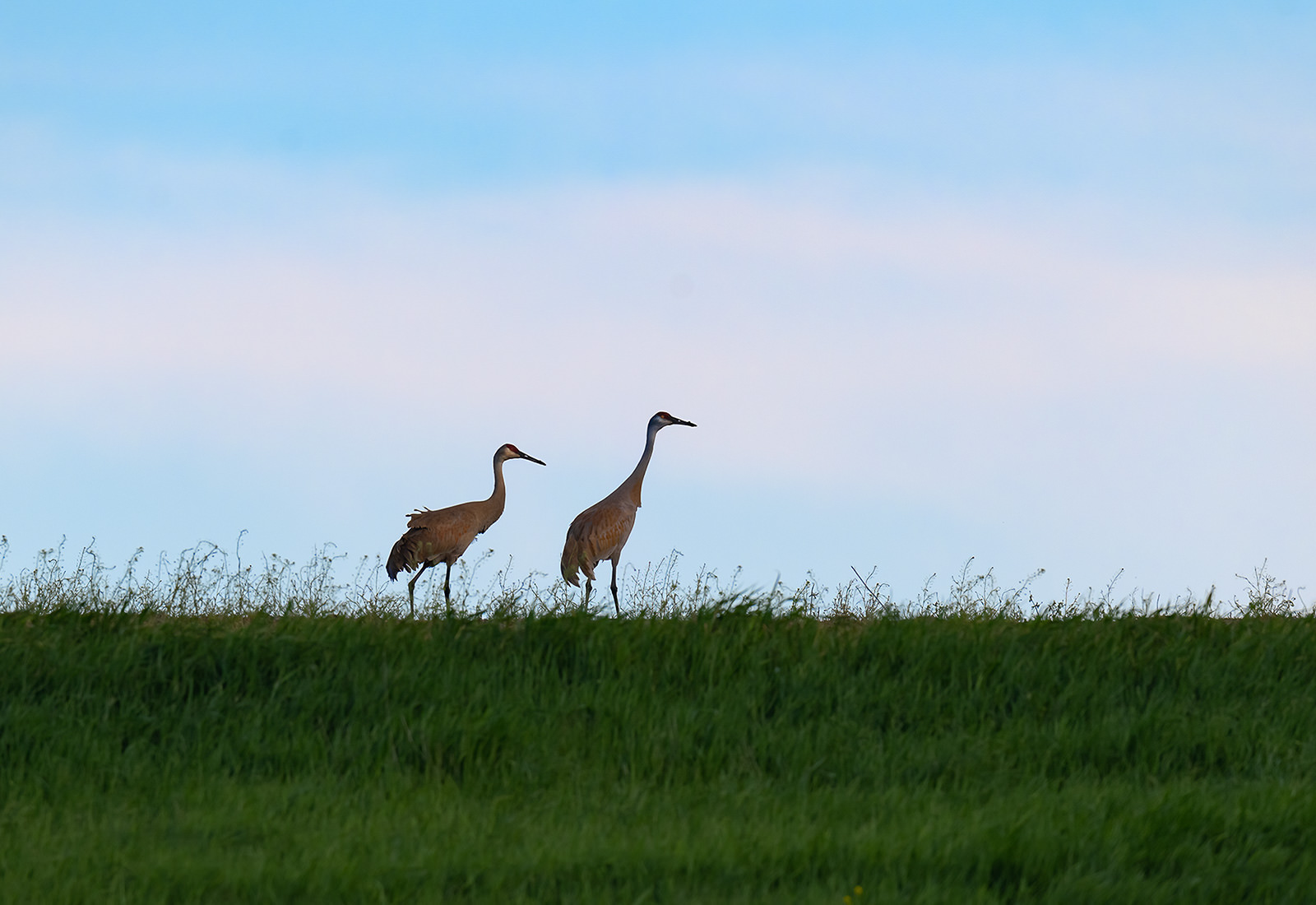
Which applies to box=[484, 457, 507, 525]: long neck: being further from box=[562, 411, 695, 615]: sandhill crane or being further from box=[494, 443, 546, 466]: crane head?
box=[562, 411, 695, 615]: sandhill crane

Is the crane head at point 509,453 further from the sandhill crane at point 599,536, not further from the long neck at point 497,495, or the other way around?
the sandhill crane at point 599,536

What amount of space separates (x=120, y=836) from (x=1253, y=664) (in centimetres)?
858

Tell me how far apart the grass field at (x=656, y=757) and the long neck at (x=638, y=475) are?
A: 700 centimetres

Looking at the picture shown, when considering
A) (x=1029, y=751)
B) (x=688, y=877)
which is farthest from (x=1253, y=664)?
(x=688, y=877)

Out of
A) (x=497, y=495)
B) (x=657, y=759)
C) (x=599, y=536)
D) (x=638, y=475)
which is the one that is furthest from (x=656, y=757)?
(x=497, y=495)

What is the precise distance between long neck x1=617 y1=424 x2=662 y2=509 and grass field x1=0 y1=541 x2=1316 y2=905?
6996mm

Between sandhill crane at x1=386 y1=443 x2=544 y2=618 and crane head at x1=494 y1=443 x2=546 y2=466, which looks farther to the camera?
crane head at x1=494 y1=443 x2=546 y2=466

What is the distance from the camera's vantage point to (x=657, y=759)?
7.97m

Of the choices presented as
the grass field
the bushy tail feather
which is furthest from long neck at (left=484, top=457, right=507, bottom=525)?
the grass field

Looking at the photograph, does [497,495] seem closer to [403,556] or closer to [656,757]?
[403,556]

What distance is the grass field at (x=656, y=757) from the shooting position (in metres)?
6.38

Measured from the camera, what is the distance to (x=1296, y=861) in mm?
6770

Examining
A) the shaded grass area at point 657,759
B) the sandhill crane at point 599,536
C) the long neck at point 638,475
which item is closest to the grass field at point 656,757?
the shaded grass area at point 657,759

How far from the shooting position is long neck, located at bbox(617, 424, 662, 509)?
17625 mm
